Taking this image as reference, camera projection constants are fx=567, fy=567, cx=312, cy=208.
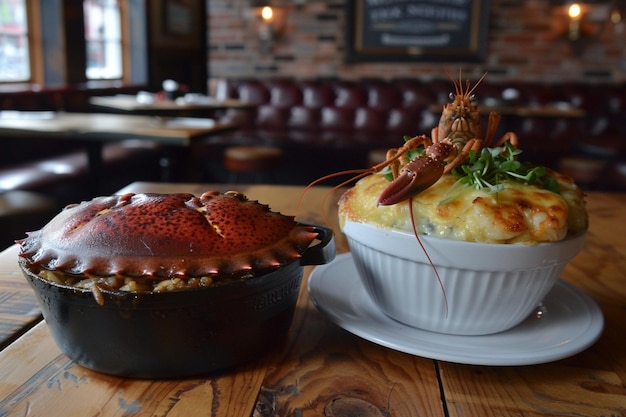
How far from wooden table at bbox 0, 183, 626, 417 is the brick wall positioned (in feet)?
16.3

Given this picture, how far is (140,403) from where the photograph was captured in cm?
49

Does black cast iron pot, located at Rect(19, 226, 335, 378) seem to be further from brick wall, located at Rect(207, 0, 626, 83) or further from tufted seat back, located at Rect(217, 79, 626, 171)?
brick wall, located at Rect(207, 0, 626, 83)

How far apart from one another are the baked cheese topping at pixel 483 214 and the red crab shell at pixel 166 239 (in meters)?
0.10

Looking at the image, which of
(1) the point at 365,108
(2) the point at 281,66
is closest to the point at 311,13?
(2) the point at 281,66

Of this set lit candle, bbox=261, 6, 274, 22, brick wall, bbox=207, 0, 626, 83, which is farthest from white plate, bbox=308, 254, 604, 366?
lit candle, bbox=261, 6, 274, 22

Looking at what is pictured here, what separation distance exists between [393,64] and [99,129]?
3.31 meters

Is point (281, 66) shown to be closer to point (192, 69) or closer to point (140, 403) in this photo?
point (192, 69)

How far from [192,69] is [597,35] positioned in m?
5.94

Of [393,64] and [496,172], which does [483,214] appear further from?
[393,64]

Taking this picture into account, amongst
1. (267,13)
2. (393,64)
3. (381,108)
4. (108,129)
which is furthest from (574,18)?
(108,129)

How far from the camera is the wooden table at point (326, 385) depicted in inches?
19.5

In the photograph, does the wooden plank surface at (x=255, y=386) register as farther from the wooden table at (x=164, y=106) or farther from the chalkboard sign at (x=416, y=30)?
the chalkboard sign at (x=416, y=30)

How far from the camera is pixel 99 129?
276 centimetres

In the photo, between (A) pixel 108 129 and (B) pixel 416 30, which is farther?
(B) pixel 416 30
